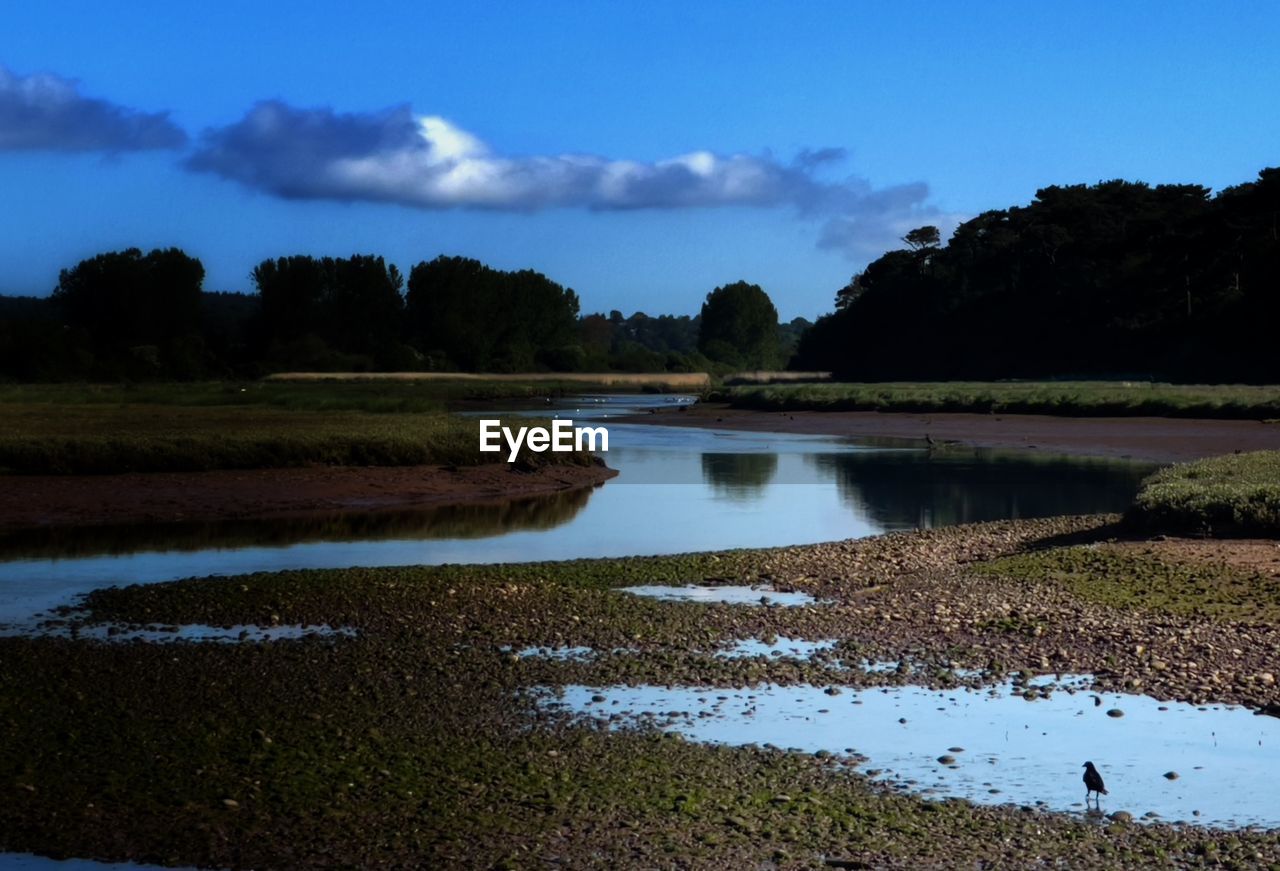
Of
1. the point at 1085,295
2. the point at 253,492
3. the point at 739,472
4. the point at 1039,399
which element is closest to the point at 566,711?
the point at 253,492

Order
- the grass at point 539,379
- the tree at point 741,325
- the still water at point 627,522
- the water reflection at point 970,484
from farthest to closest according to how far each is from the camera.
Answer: the tree at point 741,325 → the grass at point 539,379 → the water reflection at point 970,484 → the still water at point 627,522

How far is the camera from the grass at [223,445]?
30.4 m

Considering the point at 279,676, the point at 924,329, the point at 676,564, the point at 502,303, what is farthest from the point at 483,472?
the point at 502,303

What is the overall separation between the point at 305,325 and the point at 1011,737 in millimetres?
114107

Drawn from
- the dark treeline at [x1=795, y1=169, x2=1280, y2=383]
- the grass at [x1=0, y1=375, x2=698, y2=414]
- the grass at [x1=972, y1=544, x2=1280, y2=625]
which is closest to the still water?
the grass at [x1=972, y1=544, x2=1280, y2=625]

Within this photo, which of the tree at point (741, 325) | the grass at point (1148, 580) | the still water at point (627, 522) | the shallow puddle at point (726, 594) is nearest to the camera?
the grass at point (1148, 580)

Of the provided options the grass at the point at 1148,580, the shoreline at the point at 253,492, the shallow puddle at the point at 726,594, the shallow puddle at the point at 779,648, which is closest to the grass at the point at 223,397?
the shoreline at the point at 253,492

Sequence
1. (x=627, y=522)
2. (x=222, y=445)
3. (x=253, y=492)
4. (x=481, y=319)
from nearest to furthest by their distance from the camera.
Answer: (x=627, y=522) → (x=253, y=492) → (x=222, y=445) → (x=481, y=319)

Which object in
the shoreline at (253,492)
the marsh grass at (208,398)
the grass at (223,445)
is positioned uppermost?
the marsh grass at (208,398)

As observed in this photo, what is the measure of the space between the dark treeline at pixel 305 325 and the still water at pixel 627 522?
5706cm

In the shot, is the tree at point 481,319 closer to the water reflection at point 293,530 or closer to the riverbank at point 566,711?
the water reflection at point 293,530

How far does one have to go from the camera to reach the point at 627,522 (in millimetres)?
25531

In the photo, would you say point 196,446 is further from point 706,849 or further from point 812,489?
point 706,849

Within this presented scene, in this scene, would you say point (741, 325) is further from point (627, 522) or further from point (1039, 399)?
point (627, 522)
